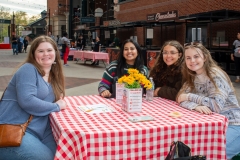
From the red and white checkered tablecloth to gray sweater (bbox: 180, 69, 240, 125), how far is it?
0.16 meters

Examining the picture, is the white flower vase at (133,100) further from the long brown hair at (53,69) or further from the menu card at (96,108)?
the long brown hair at (53,69)

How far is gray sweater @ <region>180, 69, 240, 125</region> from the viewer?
3.12m

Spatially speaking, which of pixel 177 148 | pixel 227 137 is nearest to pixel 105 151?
pixel 177 148

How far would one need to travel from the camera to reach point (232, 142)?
306 cm

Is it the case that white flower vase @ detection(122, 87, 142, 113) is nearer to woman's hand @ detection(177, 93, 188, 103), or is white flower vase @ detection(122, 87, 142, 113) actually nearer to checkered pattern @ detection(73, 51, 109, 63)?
woman's hand @ detection(177, 93, 188, 103)

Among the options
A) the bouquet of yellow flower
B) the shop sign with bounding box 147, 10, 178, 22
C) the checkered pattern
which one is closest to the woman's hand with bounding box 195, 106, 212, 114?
the bouquet of yellow flower

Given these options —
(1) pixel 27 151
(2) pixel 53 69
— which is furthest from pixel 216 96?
(1) pixel 27 151

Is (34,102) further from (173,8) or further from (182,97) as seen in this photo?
(173,8)

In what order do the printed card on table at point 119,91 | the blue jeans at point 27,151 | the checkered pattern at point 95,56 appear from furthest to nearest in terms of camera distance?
1. the checkered pattern at point 95,56
2. the printed card on table at point 119,91
3. the blue jeans at point 27,151

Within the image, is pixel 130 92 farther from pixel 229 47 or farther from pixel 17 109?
pixel 229 47

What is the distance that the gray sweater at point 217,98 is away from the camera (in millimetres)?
3115

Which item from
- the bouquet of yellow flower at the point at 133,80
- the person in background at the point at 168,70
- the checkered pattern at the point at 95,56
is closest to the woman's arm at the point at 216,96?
the bouquet of yellow flower at the point at 133,80

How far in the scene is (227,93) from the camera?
10.4 ft

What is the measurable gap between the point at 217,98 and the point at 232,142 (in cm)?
44
